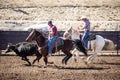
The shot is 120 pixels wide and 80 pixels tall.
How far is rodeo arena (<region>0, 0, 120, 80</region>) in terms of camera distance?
38.1 feet

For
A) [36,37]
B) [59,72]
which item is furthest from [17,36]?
[59,72]

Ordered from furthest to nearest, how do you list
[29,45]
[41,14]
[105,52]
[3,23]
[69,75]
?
[41,14] < [3,23] < [105,52] < [29,45] < [69,75]

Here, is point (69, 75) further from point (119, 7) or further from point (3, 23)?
point (119, 7)

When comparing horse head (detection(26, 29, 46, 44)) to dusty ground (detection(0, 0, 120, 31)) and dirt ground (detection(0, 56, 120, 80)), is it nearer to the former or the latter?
dirt ground (detection(0, 56, 120, 80))

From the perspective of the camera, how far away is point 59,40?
13172 millimetres

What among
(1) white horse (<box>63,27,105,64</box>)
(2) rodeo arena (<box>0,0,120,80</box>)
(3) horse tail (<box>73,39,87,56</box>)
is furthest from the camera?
(1) white horse (<box>63,27,105,64</box>)

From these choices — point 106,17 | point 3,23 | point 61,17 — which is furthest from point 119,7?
point 3,23

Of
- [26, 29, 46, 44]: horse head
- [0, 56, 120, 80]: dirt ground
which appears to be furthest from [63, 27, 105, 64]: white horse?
[26, 29, 46, 44]: horse head

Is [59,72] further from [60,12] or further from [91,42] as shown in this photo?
[60,12]

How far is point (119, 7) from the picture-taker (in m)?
28.7

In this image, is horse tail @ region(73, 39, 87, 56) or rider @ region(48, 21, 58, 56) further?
horse tail @ region(73, 39, 87, 56)

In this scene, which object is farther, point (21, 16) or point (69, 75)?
point (21, 16)

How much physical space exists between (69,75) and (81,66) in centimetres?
238

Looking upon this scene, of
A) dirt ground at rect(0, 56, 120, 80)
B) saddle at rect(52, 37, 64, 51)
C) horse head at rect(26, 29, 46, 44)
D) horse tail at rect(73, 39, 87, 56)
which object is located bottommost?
dirt ground at rect(0, 56, 120, 80)
